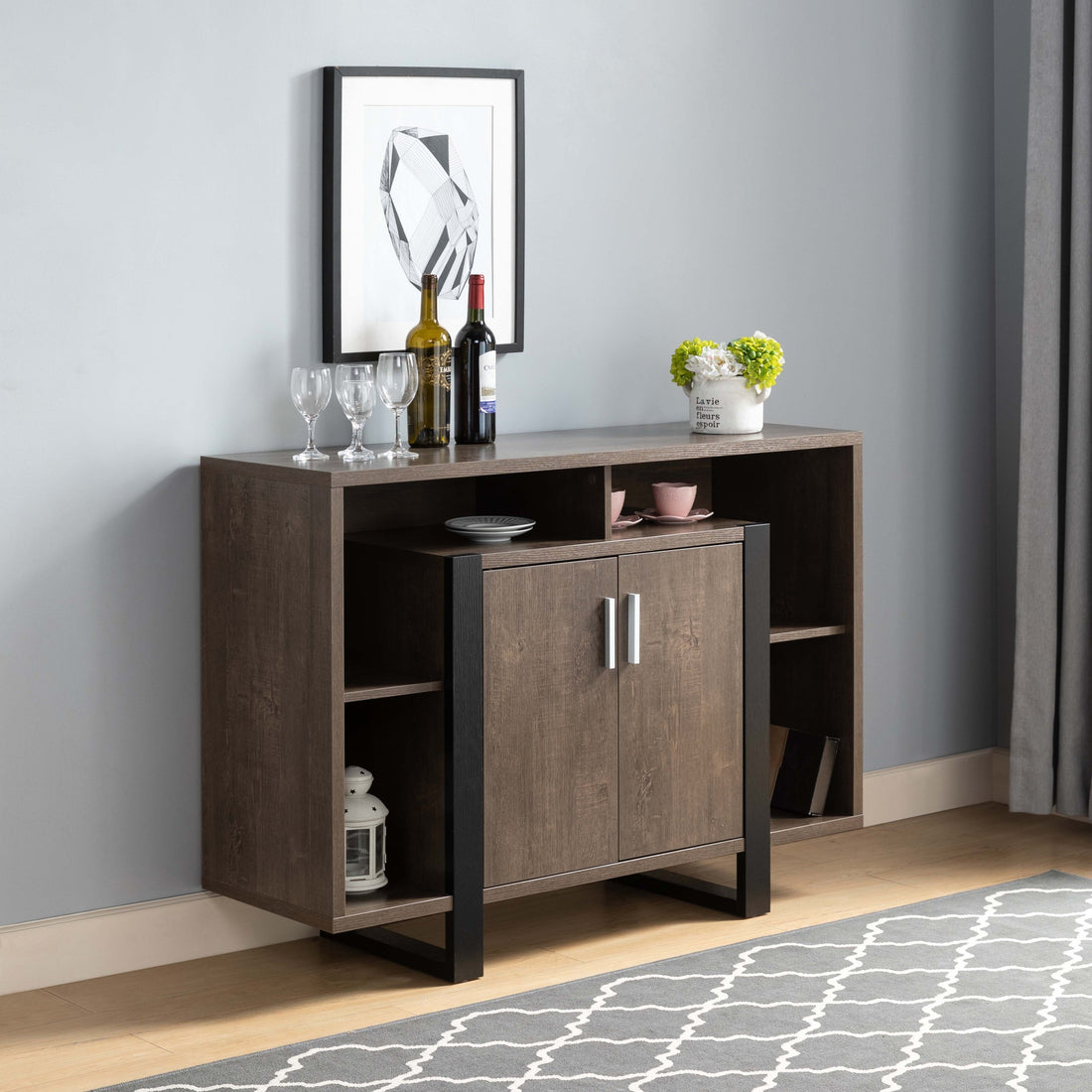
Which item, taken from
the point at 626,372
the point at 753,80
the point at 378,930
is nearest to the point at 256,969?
the point at 378,930

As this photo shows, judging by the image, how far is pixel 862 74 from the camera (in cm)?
403

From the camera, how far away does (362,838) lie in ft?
10.1

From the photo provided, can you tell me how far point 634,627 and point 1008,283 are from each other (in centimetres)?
169

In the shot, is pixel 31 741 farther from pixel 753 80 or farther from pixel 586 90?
pixel 753 80

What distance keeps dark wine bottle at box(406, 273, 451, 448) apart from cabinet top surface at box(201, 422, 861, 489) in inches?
1.6

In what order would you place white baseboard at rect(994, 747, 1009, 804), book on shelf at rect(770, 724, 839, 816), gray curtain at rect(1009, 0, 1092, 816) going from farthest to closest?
white baseboard at rect(994, 747, 1009, 804) → gray curtain at rect(1009, 0, 1092, 816) → book on shelf at rect(770, 724, 839, 816)

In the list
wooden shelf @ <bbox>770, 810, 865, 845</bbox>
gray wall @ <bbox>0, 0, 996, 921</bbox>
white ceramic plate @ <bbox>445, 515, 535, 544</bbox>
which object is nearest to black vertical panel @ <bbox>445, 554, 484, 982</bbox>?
white ceramic plate @ <bbox>445, 515, 535, 544</bbox>

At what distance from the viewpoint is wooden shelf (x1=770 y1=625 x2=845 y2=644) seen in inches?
138

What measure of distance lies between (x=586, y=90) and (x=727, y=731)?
53.8 inches

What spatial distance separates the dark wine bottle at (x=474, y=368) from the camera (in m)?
3.27

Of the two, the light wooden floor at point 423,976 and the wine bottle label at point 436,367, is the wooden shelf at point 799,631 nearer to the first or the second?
the light wooden floor at point 423,976

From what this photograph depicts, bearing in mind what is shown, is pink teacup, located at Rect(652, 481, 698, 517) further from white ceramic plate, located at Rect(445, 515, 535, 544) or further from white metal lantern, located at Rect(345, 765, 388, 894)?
white metal lantern, located at Rect(345, 765, 388, 894)

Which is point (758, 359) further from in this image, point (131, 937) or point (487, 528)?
point (131, 937)

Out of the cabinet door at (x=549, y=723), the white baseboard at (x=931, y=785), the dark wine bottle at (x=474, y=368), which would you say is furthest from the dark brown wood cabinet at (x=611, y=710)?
the white baseboard at (x=931, y=785)
